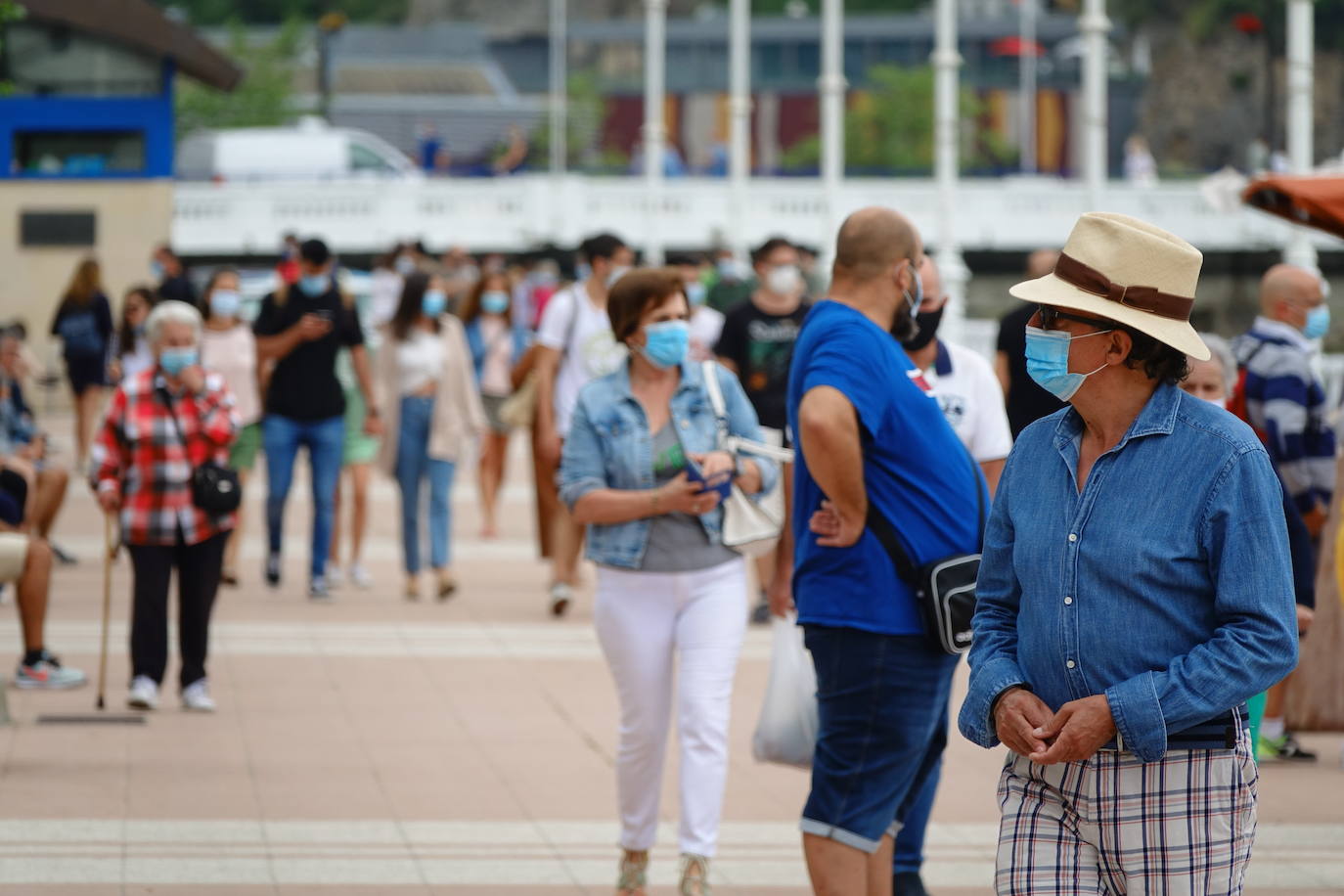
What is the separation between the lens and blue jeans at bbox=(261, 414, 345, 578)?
40.7 ft

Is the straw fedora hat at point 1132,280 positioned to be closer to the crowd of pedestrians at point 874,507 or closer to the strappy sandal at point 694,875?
the crowd of pedestrians at point 874,507

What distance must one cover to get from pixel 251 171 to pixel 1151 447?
38765 mm

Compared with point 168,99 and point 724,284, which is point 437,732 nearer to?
point 724,284

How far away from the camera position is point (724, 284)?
16.9 meters

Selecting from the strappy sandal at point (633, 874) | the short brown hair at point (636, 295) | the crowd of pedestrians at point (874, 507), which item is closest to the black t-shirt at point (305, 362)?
the crowd of pedestrians at point (874, 507)

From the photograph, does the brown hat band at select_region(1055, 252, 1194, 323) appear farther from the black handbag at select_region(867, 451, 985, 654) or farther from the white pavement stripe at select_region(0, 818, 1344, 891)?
the white pavement stripe at select_region(0, 818, 1344, 891)

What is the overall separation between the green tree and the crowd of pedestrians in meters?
42.2

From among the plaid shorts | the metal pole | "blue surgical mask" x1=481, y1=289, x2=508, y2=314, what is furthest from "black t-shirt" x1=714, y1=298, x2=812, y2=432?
the metal pole

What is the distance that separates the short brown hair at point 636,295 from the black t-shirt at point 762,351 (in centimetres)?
466

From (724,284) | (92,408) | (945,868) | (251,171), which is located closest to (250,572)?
(724,284)

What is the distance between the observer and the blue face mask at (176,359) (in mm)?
8984

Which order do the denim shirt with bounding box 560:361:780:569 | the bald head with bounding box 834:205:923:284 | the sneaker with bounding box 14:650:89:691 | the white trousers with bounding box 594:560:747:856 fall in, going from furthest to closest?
the sneaker with bounding box 14:650:89:691
the denim shirt with bounding box 560:361:780:569
the white trousers with bounding box 594:560:747:856
the bald head with bounding box 834:205:923:284

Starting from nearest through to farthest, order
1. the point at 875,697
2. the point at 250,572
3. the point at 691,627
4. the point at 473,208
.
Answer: the point at 875,697 < the point at 691,627 < the point at 250,572 < the point at 473,208

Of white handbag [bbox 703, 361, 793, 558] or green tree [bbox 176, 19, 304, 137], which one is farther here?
green tree [bbox 176, 19, 304, 137]
